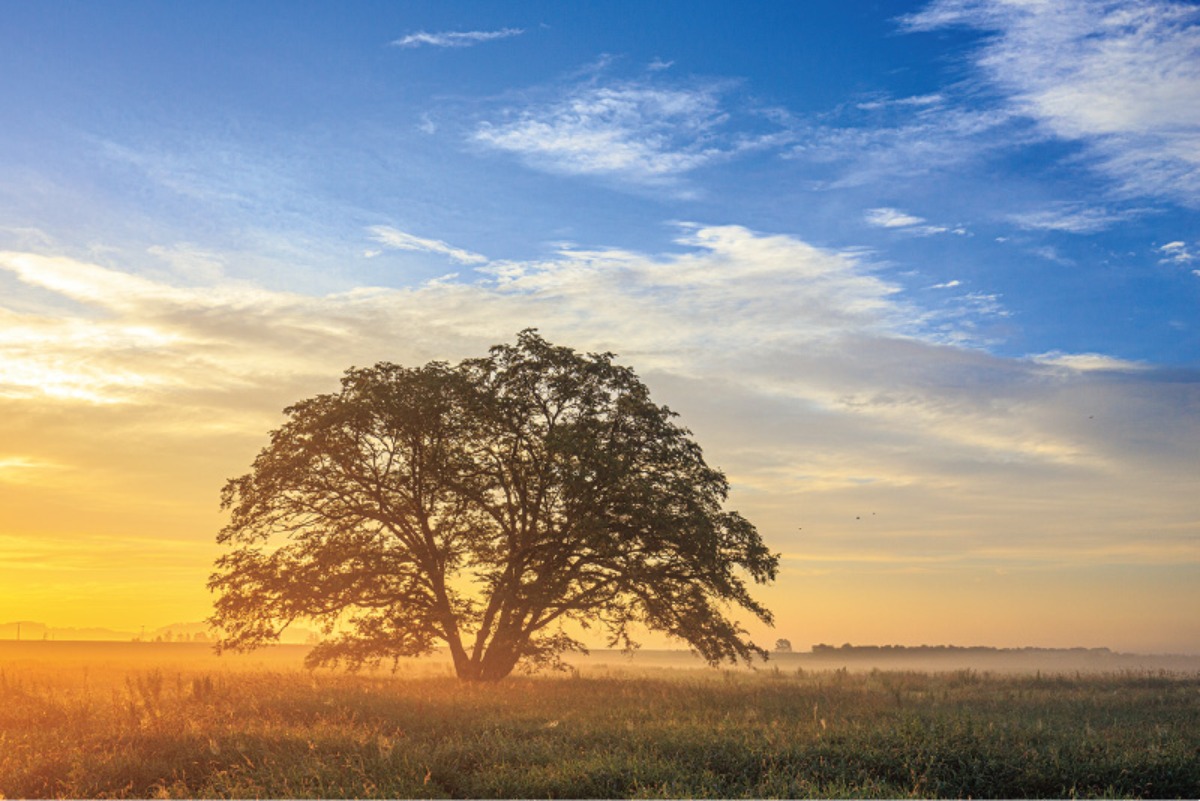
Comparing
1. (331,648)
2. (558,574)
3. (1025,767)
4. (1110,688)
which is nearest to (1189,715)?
(1110,688)

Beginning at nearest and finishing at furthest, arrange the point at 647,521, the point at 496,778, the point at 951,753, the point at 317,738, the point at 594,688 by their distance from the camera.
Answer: the point at 496,778 < the point at 951,753 < the point at 317,738 < the point at 594,688 < the point at 647,521

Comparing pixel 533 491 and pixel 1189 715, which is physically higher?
pixel 533 491

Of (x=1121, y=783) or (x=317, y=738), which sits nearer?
(x=1121, y=783)

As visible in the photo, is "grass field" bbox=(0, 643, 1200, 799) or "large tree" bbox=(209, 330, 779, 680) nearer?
"grass field" bbox=(0, 643, 1200, 799)

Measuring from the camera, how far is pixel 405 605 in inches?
1231

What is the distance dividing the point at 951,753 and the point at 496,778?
709 centimetres

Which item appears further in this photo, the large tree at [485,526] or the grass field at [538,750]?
the large tree at [485,526]

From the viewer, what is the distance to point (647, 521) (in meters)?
30.8

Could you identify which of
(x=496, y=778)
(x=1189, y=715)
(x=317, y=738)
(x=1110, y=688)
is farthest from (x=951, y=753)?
(x=1110, y=688)

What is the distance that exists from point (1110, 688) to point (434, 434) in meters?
24.1

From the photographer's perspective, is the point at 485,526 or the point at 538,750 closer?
the point at 538,750

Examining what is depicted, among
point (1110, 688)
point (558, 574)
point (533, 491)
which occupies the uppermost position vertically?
point (533, 491)

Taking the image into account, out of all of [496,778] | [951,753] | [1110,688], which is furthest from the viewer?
[1110,688]

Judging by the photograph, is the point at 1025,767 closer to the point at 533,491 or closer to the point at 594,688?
the point at 594,688
